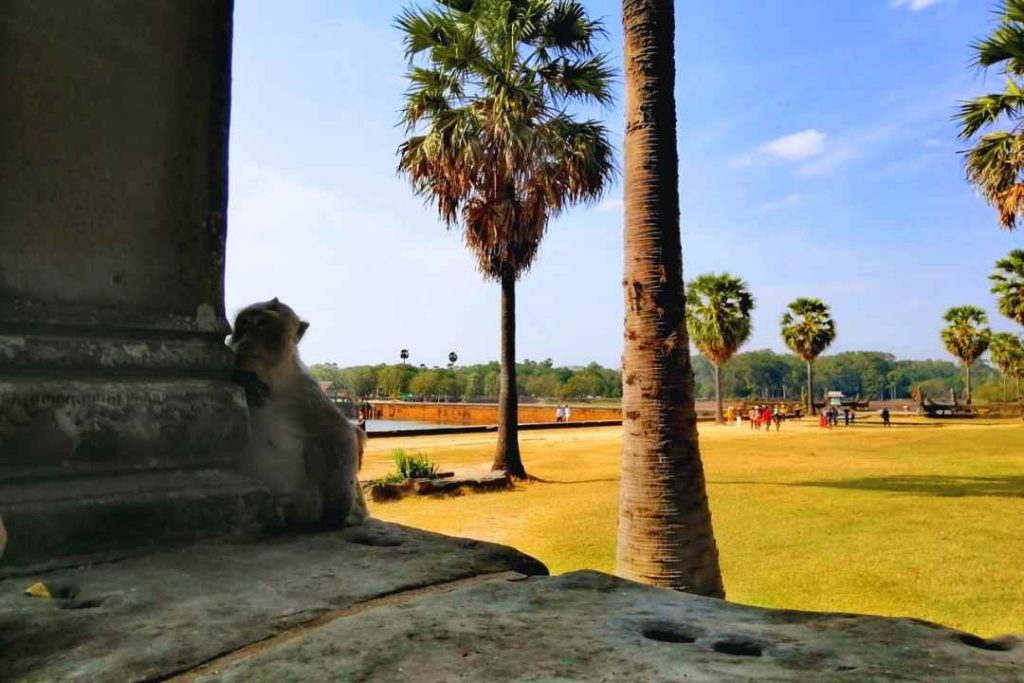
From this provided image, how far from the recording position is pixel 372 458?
17.4m

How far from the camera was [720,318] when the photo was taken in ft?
126

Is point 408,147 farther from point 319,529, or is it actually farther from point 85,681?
point 85,681

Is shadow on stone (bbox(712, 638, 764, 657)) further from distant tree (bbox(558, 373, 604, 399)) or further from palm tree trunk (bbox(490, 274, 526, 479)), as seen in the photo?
distant tree (bbox(558, 373, 604, 399))

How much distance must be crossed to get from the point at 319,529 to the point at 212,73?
1.49 metres

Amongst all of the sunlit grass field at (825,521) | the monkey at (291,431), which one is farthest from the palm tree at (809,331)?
the monkey at (291,431)

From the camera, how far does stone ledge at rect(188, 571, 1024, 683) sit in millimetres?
1218

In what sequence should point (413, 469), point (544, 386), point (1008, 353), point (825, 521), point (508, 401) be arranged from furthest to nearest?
point (544, 386) → point (1008, 353) → point (508, 401) → point (413, 469) → point (825, 521)

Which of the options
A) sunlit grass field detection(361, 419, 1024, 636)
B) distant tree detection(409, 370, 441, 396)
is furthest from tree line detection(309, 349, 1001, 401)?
sunlit grass field detection(361, 419, 1024, 636)

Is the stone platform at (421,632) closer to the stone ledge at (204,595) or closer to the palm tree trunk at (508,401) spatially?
the stone ledge at (204,595)

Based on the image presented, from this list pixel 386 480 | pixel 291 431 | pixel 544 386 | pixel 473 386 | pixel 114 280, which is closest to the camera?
pixel 114 280

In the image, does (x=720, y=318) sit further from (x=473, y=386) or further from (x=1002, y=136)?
(x=473, y=386)

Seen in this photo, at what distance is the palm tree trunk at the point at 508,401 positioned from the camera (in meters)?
14.8

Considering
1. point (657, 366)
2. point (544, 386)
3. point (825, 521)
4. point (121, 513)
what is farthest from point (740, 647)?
point (544, 386)

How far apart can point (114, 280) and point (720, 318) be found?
37822 millimetres
